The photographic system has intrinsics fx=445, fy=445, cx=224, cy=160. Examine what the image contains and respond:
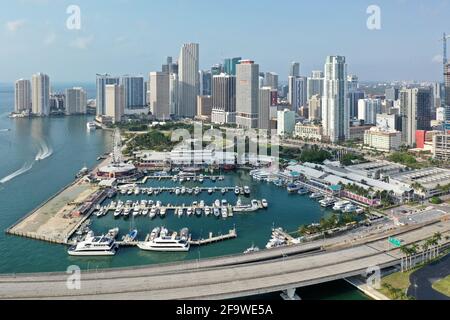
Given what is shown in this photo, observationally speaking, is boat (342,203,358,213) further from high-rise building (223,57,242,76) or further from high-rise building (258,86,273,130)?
high-rise building (223,57,242,76)

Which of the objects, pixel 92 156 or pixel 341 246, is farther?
pixel 92 156

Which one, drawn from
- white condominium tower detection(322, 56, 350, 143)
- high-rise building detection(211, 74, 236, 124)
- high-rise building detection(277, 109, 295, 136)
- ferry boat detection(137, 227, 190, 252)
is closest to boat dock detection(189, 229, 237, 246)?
ferry boat detection(137, 227, 190, 252)

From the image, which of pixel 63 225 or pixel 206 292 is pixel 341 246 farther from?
pixel 63 225

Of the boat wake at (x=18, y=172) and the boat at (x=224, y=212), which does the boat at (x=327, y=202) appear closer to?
the boat at (x=224, y=212)

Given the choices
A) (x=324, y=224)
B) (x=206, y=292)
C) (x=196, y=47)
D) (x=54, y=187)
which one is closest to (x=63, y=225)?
(x=54, y=187)

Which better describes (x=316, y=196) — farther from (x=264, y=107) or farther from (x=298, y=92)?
(x=298, y=92)
